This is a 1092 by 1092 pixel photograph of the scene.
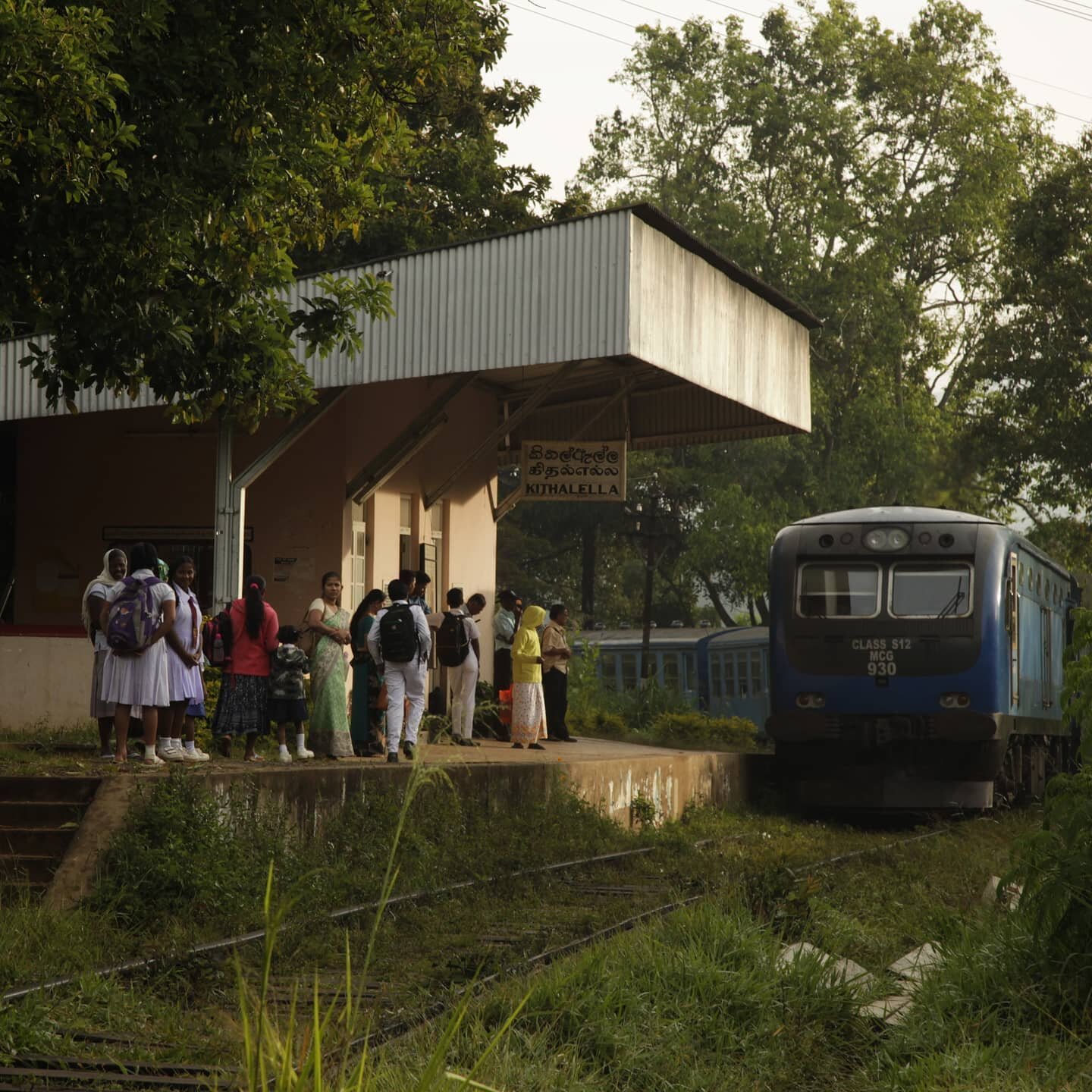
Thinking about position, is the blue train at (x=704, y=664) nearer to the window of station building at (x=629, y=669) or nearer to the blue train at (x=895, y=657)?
the window of station building at (x=629, y=669)

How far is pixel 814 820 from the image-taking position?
17.7 metres

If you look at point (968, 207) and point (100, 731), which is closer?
point (100, 731)

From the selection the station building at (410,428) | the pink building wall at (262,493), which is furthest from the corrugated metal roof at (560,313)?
the pink building wall at (262,493)

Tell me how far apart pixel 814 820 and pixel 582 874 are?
6470 mm

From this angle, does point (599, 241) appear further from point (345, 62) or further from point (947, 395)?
point (947, 395)

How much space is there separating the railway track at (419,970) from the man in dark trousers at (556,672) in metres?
5.59

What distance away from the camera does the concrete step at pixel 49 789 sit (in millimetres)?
10000

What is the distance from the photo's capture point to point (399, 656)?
43.2 feet

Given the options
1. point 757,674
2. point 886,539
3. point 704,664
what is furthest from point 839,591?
point 704,664

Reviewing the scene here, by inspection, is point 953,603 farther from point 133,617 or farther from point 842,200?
point 842,200

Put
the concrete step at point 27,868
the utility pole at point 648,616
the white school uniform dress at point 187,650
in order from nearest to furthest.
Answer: the concrete step at point 27,868
the white school uniform dress at point 187,650
the utility pole at point 648,616

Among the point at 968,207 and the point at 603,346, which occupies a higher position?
the point at 968,207

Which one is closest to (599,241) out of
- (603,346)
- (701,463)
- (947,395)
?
(603,346)

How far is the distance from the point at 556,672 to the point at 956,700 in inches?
198
